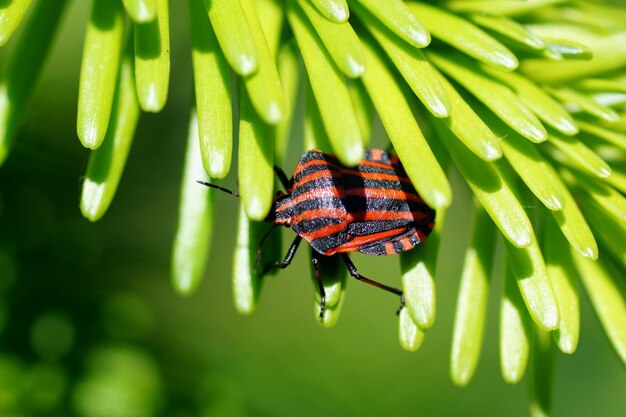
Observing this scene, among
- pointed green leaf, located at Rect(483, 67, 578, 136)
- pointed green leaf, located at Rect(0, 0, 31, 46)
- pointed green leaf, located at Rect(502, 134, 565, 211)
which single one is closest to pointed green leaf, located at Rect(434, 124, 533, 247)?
pointed green leaf, located at Rect(502, 134, 565, 211)

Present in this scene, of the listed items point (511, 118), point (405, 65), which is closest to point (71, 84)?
point (405, 65)

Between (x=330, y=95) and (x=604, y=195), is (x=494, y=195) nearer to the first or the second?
(x=604, y=195)

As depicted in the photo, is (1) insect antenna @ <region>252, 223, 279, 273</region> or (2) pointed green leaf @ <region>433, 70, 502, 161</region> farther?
(1) insect antenna @ <region>252, 223, 279, 273</region>

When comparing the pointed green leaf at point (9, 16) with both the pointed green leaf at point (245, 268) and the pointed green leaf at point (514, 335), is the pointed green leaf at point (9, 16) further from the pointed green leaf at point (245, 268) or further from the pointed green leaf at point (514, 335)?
the pointed green leaf at point (514, 335)

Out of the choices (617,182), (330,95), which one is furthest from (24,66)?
(617,182)

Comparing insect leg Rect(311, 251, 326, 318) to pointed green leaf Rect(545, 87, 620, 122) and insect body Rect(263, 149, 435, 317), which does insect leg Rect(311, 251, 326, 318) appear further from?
pointed green leaf Rect(545, 87, 620, 122)

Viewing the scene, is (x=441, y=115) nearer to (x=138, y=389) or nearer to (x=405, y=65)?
(x=405, y=65)

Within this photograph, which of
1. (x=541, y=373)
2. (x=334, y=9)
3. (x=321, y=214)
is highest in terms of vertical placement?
(x=334, y=9)
